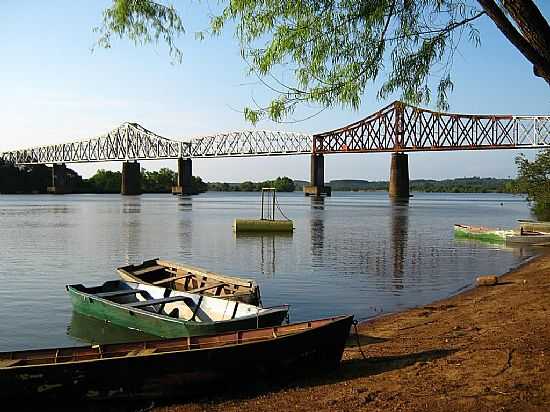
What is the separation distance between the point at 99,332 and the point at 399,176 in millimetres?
122084

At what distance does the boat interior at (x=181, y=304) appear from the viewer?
39.2 ft

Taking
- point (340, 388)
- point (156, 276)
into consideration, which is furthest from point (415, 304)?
point (340, 388)

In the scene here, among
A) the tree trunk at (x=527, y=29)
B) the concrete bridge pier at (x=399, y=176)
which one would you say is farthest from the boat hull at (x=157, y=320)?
the concrete bridge pier at (x=399, y=176)

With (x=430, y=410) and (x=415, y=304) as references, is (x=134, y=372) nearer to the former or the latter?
A: (x=430, y=410)

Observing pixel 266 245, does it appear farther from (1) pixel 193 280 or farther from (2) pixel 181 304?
(2) pixel 181 304

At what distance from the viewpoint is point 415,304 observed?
17031mm

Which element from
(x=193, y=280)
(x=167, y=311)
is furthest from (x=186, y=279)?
(x=167, y=311)

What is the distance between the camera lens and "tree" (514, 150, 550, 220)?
140ft

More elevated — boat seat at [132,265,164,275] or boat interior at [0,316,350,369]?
boat interior at [0,316,350,369]

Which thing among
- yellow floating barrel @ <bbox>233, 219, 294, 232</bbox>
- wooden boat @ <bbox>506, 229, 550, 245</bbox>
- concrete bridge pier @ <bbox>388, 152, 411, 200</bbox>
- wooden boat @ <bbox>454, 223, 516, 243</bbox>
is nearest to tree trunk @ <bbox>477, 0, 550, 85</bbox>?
wooden boat @ <bbox>506, 229, 550, 245</bbox>

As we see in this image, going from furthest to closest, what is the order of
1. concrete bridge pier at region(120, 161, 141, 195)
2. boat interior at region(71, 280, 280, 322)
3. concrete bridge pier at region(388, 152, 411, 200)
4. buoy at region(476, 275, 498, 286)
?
1. concrete bridge pier at region(120, 161, 141, 195)
2. concrete bridge pier at region(388, 152, 411, 200)
3. buoy at region(476, 275, 498, 286)
4. boat interior at region(71, 280, 280, 322)

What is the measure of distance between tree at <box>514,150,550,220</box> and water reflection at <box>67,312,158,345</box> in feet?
119

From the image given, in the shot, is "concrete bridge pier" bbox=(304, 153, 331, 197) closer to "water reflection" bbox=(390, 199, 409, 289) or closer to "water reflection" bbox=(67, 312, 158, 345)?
"water reflection" bbox=(390, 199, 409, 289)

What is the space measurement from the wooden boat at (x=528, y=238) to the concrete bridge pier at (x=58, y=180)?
148258 mm
